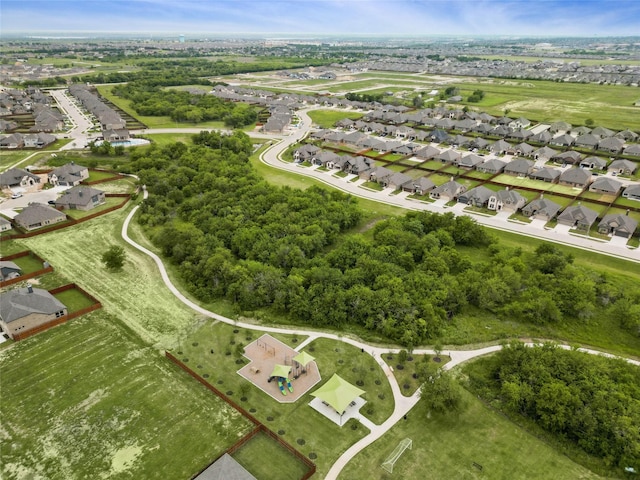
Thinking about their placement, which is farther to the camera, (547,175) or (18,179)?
(547,175)

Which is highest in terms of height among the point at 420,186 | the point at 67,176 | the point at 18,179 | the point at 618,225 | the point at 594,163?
the point at 594,163

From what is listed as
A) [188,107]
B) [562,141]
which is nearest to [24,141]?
[188,107]

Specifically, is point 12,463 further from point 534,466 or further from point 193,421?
point 534,466

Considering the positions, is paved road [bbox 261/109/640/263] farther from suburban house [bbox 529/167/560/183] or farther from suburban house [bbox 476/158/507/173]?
suburban house [bbox 529/167/560/183]

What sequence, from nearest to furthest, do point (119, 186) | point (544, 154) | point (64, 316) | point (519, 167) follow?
point (64, 316), point (119, 186), point (519, 167), point (544, 154)

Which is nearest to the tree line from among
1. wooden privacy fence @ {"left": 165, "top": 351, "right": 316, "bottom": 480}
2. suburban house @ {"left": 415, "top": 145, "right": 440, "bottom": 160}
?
wooden privacy fence @ {"left": 165, "top": 351, "right": 316, "bottom": 480}

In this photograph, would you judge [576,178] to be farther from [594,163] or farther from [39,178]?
[39,178]

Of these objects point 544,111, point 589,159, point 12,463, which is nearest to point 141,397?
point 12,463
